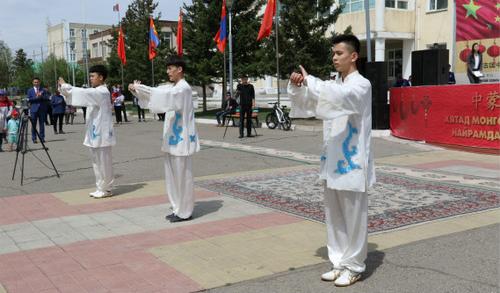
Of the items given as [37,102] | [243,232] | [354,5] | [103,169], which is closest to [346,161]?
[243,232]

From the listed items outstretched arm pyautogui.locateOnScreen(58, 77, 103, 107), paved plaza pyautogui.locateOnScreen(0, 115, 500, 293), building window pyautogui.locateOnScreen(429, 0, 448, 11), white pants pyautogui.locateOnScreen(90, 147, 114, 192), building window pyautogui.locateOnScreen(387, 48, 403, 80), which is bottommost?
paved plaza pyautogui.locateOnScreen(0, 115, 500, 293)

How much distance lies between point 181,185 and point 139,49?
119 feet

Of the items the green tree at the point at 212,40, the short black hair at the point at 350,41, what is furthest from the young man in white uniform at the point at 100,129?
the green tree at the point at 212,40

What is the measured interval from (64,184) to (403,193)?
6.07 metres

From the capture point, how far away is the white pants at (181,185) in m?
6.69

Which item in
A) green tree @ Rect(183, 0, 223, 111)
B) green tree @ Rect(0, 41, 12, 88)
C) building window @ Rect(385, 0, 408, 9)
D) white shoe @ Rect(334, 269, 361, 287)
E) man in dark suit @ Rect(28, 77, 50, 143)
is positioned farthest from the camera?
green tree @ Rect(0, 41, 12, 88)

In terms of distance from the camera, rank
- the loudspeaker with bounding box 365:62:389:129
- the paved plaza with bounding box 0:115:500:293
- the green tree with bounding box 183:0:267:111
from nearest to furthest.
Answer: the paved plaza with bounding box 0:115:500:293 < the loudspeaker with bounding box 365:62:389:129 < the green tree with bounding box 183:0:267:111

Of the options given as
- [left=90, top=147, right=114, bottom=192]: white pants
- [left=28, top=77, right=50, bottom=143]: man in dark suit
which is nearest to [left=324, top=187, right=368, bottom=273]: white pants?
[left=90, top=147, right=114, bottom=192]: white pants

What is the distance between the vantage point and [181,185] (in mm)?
6734

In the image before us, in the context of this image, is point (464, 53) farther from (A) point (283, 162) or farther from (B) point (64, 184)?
(B) point (64, 184)

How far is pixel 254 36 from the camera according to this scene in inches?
1175

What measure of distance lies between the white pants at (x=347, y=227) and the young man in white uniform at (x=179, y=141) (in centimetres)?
263

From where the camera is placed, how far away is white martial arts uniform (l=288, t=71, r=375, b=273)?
4.17 meters

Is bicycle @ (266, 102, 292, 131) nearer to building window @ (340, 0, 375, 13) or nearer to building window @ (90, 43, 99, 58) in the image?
building window @ (340, 0, 375, 13)
